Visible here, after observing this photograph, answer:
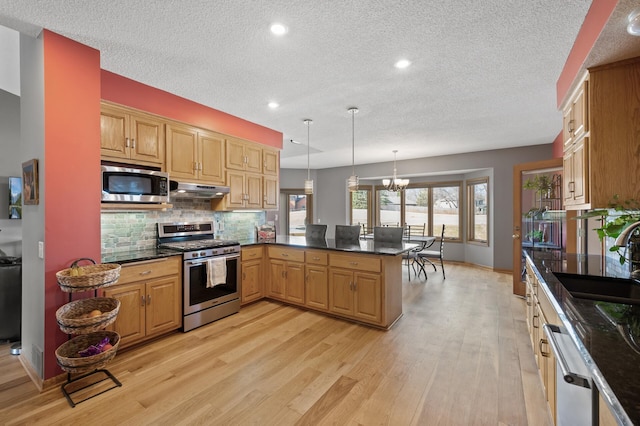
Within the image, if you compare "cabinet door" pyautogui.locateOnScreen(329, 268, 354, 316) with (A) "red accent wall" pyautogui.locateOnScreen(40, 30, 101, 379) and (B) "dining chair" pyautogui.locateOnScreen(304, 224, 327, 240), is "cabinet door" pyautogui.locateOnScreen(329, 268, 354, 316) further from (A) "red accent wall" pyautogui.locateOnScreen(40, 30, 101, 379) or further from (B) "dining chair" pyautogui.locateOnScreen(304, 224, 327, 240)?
(A) "red accent wall" pyautogui.locateOnScreen(40, 30, 101, 379)

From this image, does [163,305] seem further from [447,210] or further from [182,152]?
[447,210]

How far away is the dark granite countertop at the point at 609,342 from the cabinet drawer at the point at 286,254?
2.53 meters

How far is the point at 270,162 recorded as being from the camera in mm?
4598

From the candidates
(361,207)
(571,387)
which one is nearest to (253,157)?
(571,387)

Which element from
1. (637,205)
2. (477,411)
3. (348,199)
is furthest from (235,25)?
(348,199)

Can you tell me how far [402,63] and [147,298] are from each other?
3216mm

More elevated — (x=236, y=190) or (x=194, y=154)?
(x=194, y=154)

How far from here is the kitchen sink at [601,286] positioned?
1752mm

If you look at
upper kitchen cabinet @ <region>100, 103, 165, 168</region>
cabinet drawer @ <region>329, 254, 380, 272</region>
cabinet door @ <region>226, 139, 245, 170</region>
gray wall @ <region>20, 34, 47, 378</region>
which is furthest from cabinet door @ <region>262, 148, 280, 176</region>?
gray wall @ <region>20, 34, 47, 378</region>

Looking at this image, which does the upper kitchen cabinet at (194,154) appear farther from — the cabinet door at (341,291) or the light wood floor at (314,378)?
A: the cabinet door at (341,291)

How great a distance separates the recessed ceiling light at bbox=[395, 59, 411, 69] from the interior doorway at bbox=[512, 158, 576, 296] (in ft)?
9.28

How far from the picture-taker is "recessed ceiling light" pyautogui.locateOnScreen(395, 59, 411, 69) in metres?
2.51

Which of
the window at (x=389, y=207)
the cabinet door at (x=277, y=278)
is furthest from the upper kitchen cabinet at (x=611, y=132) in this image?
the window at (x=389, y=207)

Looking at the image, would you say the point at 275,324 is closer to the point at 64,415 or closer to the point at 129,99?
the point at 64,415
